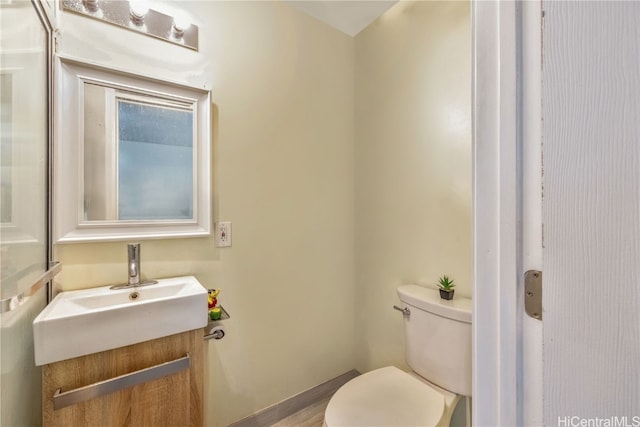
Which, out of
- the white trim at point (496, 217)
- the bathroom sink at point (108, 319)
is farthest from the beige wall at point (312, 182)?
the white trim at point (496, 217)

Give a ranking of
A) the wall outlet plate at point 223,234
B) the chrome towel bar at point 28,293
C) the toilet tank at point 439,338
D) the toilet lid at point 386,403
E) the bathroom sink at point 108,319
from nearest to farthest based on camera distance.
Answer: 1. the chrome towel bar at point 28,293
2. the bathroom sink at point 108,319
3. the toilet lid at point 386,403
4. the toilet tank at point 439,338
5. the wall outlet plate at point 223,234

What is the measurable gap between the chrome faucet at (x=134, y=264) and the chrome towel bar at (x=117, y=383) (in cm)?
34

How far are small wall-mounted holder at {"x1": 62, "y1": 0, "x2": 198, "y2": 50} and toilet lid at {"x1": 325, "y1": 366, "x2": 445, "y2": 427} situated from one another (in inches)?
63.2

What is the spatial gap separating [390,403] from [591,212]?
1.00m

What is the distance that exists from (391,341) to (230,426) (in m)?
0.91

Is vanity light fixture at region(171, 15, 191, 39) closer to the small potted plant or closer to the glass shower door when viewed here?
the glass shower door

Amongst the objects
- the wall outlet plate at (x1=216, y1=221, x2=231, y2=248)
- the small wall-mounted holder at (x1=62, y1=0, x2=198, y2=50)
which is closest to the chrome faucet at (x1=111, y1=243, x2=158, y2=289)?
the wall outlet plate at (x1=216, y1=221, x2=231, y2=248)

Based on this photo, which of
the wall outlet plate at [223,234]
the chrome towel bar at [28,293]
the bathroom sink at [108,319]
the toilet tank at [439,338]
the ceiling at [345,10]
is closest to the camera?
the chrome towel bar at [28,293]

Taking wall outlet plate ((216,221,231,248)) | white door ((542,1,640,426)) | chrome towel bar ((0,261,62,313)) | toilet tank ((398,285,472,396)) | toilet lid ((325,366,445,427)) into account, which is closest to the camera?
white door ((542,1,640,426))

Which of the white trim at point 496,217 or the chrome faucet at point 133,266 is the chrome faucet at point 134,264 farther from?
the white trim at point 496,217

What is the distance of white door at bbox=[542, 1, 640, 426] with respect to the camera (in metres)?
0.31

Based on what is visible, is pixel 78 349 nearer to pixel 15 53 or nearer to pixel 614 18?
pixel 15 53

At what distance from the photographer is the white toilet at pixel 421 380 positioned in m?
0.95

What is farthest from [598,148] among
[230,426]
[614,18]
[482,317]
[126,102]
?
[230,426]
